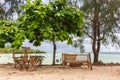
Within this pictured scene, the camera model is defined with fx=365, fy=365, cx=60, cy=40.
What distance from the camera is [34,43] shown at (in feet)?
79.9

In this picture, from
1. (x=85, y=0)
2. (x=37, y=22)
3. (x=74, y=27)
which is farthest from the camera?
(x=85, y=0)

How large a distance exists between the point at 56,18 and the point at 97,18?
307 inches

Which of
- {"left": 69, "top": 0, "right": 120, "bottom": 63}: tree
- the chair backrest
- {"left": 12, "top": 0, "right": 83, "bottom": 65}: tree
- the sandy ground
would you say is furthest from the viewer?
{"left": 69, "top": 0, "right": 120, "bottom": 63}: tree

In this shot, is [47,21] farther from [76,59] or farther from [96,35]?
[96,35]

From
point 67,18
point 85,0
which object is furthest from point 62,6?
point 85,0

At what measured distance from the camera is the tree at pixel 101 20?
94.8ft

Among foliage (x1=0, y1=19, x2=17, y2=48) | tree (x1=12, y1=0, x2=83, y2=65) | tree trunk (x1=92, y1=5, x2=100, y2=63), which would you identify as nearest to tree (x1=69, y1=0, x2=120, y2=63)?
tree trunk (x1=92, y1=5, x2=100, y2=63)

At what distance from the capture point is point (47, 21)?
Result: 22328 millimetres

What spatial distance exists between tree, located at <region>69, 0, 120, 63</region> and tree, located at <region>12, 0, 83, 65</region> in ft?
20.1

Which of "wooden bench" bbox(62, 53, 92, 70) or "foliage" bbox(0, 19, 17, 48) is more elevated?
"foliage" bbox(0, 19, 17, 48)

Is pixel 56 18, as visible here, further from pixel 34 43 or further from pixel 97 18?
pixel 97 18

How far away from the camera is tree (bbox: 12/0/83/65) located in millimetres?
21766

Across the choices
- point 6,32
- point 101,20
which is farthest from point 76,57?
point 101,20

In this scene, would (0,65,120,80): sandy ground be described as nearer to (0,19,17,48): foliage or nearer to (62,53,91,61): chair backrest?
(62,53,91,61): chair backrest
